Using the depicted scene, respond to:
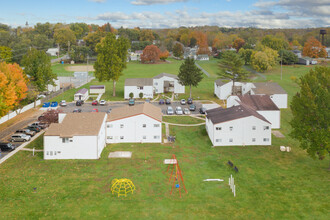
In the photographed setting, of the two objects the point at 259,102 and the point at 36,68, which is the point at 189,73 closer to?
the point at 259,102

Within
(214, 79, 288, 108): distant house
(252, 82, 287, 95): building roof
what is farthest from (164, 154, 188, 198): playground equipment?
(252, 82, 287, 95): building roof

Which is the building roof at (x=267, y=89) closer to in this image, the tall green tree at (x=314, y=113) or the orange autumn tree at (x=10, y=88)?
the tall green tree at (x=314, y=113)

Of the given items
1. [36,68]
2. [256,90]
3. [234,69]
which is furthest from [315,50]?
[36,68]

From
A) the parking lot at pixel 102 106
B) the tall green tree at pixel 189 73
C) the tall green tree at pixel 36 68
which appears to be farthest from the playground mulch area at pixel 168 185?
the tall green tree at pixel 189 73

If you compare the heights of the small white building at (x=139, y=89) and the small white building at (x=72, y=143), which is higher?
the small white building at (x=139, y=89)

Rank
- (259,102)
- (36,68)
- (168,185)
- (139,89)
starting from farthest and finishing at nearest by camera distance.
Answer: (139,89), (36,68), (259,102), (168,185)

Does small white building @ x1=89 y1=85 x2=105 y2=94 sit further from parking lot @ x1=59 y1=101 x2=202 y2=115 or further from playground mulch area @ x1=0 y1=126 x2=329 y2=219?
playground mulch area @ x1=0 y1=126 x2=329 y2=219

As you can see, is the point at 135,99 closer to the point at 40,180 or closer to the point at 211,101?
the point at 211,101
